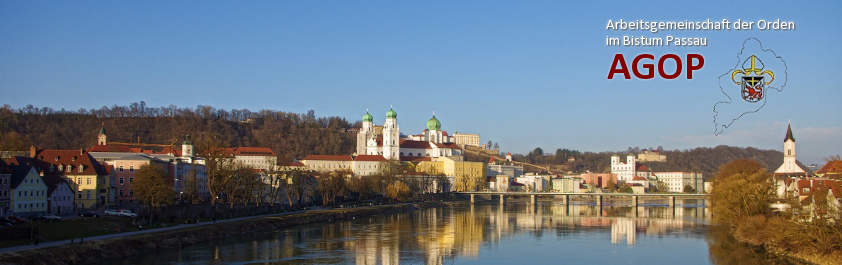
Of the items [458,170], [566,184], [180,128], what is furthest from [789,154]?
[180,128]

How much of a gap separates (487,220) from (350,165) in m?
64.1

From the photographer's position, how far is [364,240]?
157 ft

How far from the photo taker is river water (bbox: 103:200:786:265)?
1521 inches

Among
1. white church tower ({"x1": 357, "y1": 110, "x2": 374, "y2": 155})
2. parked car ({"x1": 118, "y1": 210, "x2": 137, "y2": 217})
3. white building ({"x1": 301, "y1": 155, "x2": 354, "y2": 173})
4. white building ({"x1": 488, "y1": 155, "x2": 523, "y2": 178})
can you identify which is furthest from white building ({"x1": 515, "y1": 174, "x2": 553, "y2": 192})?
parked car ({"x1": 118, "y1": 210, "x2": 137, "y2": 217})

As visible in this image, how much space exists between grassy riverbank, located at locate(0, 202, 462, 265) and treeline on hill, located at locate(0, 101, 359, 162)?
69.0m

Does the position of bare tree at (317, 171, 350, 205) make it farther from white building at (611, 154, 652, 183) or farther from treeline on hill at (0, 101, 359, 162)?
white building at (611, 154, 652, 183)

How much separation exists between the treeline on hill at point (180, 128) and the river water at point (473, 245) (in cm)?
7273

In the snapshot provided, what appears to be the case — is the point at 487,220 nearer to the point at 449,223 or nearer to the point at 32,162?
the point at 449,223

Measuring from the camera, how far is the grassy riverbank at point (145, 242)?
31641 mm

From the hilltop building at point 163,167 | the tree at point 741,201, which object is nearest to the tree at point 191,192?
the hilltop building at point 163,167

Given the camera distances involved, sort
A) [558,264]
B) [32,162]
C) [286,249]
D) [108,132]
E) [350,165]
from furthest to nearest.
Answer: [108,132] < [350,165] < [32,162] < [286,249] < [558,264]

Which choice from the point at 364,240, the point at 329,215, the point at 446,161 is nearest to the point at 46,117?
the point at 446,161

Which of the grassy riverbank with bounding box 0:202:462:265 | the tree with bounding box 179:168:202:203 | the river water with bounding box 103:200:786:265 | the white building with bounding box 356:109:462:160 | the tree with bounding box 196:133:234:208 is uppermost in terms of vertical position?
the white building with bounding box 356:109:462:160

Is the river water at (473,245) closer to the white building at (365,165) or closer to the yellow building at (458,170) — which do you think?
the white building at (365,165)
